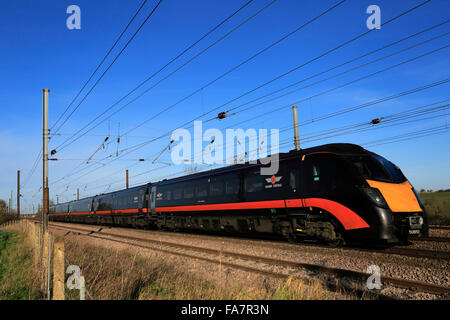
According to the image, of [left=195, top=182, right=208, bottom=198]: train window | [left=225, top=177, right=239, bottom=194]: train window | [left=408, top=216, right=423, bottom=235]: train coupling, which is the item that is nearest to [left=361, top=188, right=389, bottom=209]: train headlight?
[left=408, top=216, right=423, bottom=235]: train coupling

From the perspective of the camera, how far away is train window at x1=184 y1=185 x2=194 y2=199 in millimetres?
17978

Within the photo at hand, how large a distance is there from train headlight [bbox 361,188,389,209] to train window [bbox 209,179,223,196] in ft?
25.3

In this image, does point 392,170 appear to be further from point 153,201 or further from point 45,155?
point 153,201

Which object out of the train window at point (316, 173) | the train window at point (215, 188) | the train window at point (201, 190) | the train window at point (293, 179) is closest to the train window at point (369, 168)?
the train window at point (316, 173)

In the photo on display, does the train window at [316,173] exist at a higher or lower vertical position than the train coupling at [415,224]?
higher

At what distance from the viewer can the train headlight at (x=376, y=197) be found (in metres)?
8.90

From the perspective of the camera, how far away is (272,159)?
1290 centimetres

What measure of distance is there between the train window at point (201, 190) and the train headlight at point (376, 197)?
29.8 feet

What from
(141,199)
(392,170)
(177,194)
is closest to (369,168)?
(392,170)

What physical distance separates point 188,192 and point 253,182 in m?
5.82

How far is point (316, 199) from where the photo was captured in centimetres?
1052

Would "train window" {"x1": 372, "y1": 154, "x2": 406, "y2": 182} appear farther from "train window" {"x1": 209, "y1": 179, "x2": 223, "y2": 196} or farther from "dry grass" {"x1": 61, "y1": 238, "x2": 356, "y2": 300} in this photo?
"train window" {"x1": 209, "y1": 179, "x2": 223, "y2": 196}

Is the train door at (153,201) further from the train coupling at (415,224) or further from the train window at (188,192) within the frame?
the train coupling at (415,224)
